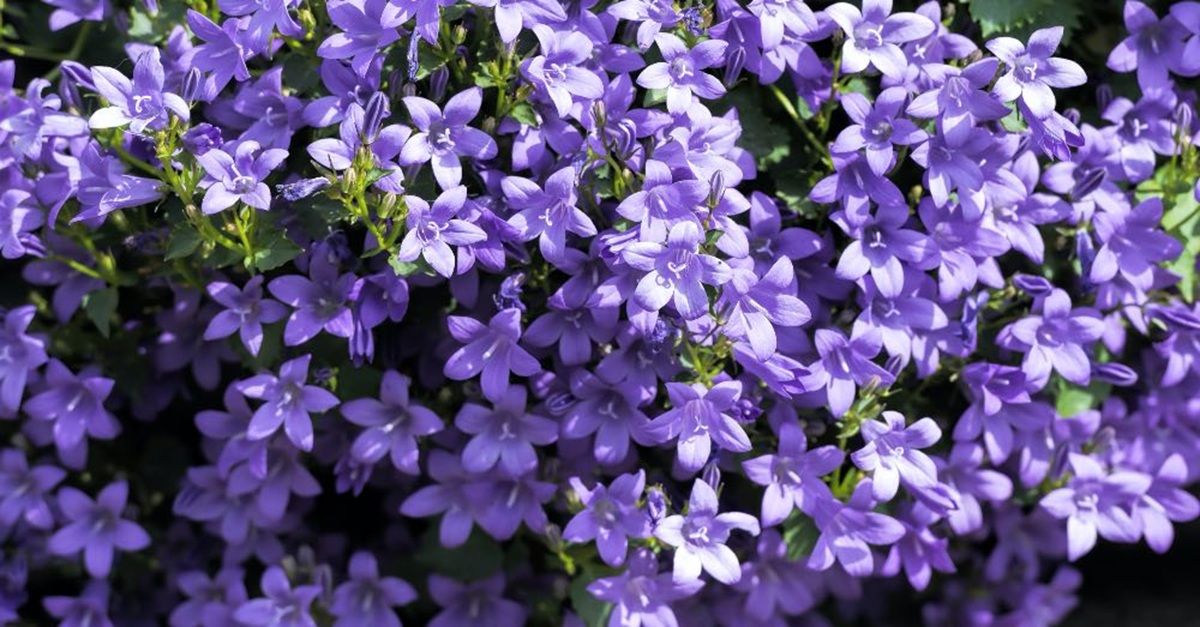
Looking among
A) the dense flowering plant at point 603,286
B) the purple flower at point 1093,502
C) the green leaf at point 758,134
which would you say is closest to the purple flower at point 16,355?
the dense flowering plant at point 603,286

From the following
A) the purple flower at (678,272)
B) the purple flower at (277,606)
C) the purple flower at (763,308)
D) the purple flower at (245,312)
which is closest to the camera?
the purple flower at (678,272)

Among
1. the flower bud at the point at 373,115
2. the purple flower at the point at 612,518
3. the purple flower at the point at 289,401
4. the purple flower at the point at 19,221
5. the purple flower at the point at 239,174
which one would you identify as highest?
the flower bud at the point at 373,115

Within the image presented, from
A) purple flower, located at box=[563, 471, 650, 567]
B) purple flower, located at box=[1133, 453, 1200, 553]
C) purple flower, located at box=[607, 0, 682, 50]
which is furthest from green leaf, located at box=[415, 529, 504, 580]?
purple flower, located at box=[1133, 453, 1200, 553]

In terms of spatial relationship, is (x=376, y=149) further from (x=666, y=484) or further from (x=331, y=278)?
(x=666, y=484)

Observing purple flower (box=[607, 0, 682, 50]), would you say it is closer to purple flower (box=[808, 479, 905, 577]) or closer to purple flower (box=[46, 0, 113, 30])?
purple flower (box=[808, 479, 905, 577])

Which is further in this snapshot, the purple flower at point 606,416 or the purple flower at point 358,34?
the purple flower at point 606,416

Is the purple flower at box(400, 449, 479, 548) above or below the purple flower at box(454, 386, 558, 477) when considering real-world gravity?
below

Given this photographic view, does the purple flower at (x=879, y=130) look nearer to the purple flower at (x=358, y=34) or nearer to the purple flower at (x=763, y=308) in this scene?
the purple flower at (x=763, y=308)
